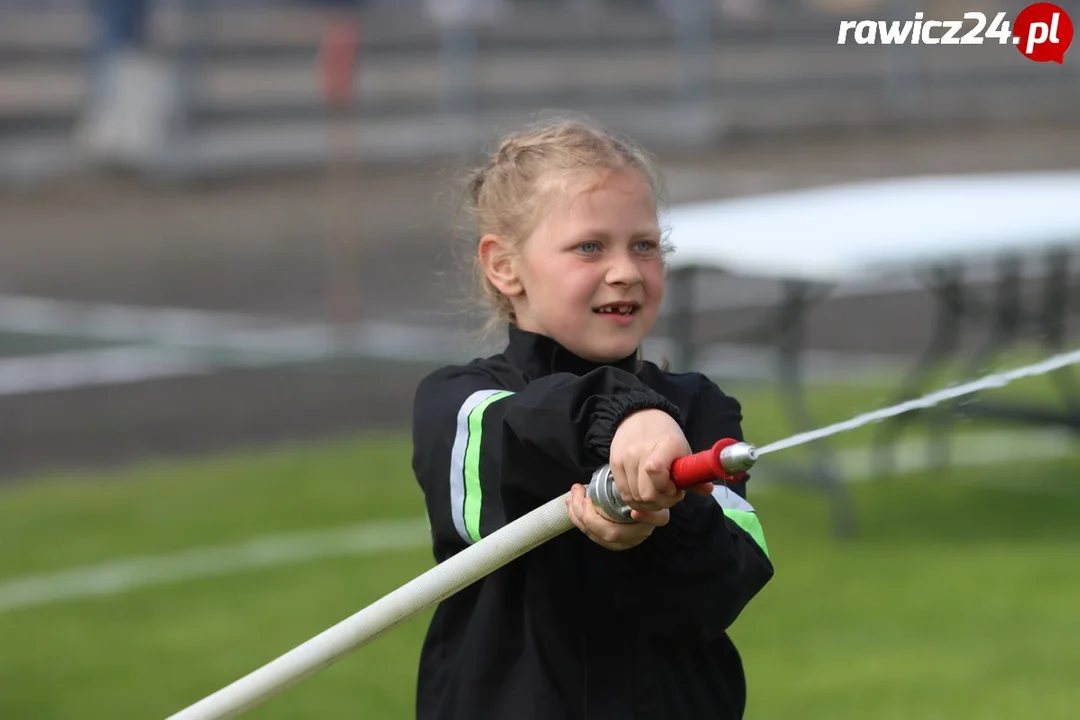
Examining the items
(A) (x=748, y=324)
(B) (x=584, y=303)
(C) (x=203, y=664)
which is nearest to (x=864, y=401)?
(A) (x=748, y=324)

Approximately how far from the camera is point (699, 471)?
197 centimetres

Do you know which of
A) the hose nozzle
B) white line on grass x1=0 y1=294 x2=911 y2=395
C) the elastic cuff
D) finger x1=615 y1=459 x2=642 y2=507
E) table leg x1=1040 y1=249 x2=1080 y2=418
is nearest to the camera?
the hose nozzle

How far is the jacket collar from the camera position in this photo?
2.51m

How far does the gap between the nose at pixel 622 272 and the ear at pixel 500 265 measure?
0.61 feet

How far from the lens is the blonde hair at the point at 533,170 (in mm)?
2545

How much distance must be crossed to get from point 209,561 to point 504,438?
4300mm

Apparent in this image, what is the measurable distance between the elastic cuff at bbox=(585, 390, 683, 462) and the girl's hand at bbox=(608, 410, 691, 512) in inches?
1.1

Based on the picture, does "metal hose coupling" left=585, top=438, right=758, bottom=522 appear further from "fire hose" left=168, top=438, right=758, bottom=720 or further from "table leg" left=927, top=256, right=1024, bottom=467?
"table leg" left=927, top=256, right=1024, bottom=467

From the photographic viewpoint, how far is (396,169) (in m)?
18.3

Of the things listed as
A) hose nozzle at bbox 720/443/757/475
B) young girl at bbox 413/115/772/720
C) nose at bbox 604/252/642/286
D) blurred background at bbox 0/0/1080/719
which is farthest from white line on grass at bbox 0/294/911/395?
hose nozzle at bbox 720/443/757/475

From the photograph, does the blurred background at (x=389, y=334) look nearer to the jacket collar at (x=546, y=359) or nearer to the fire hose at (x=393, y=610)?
the jacket collar at (x=546, y=359)

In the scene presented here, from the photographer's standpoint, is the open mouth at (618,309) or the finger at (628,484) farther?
the open mouth at (618,309)

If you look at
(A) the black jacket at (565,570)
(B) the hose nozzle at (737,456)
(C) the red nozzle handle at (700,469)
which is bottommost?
(A) the black jacket at (565,570)

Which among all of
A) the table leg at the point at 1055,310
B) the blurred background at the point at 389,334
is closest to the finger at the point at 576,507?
the blurred background at the point at 389,334
